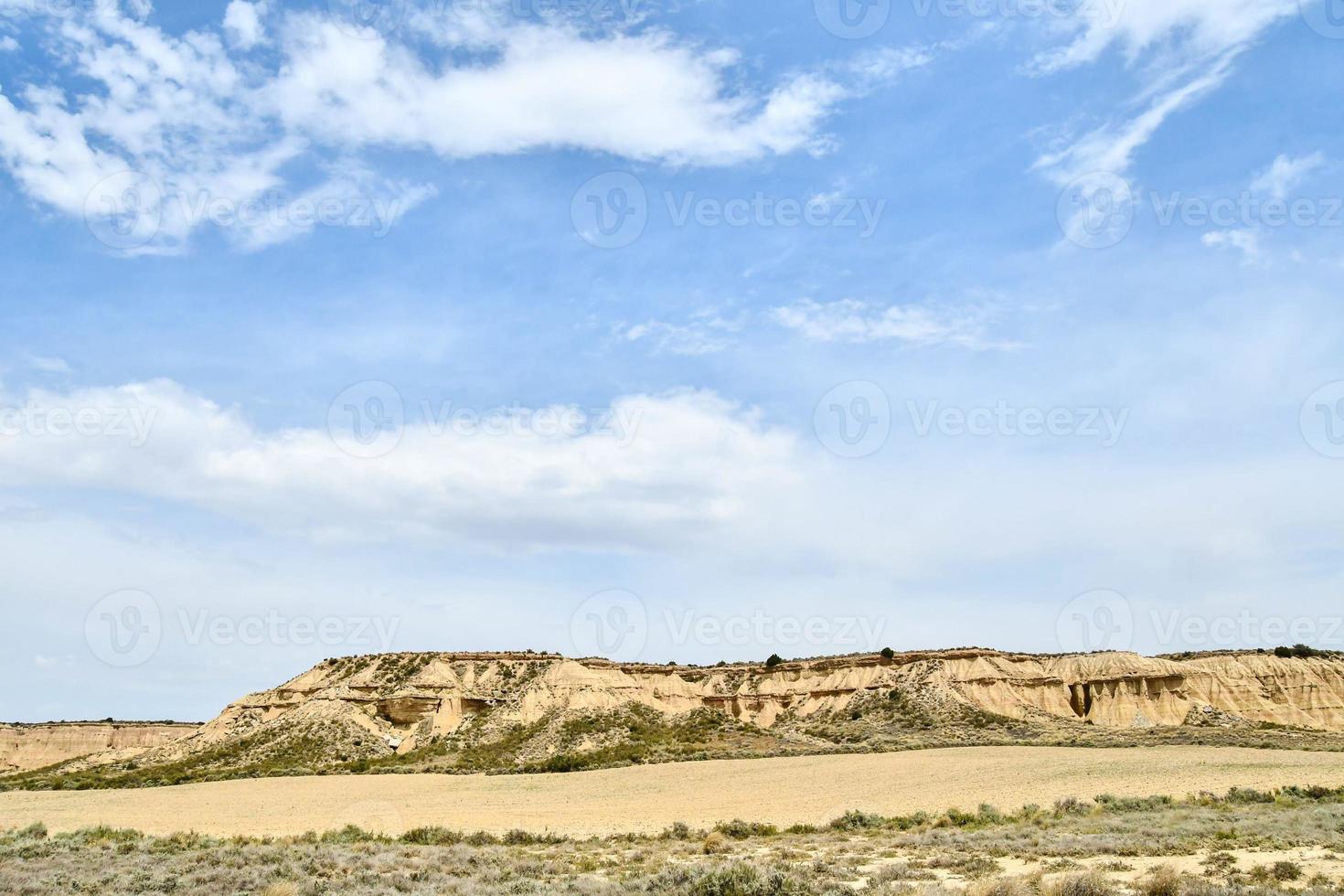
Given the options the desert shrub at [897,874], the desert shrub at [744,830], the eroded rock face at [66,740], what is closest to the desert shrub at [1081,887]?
the desert shrub at [897,874]

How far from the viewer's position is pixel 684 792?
38156 mm

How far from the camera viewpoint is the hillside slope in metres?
56.6

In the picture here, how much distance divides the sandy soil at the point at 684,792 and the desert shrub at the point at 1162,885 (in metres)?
13.8

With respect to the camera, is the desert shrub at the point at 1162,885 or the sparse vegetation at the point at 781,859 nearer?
the desert shrub at the point at 1162,885

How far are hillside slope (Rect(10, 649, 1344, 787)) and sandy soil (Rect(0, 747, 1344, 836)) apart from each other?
21.4ft

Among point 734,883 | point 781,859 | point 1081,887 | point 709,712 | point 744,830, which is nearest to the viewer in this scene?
point 1081,887

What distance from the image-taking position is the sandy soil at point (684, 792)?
2986 centimetres

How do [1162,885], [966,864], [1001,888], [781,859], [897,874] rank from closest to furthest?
[1001,888] < [1162,885] < [897,874] < [966,864] < [781,859]

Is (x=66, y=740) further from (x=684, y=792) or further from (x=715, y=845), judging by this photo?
(x=715, y=845)

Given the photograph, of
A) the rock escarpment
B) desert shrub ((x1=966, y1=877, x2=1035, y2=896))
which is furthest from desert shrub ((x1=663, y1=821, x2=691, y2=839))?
the rock escarpment

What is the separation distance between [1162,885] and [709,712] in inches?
2428

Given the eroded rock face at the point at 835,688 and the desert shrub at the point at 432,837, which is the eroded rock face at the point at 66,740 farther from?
the desert shrub at the point at 432,837

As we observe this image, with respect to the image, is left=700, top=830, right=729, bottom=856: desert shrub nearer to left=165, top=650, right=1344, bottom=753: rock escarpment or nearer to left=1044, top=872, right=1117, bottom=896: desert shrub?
left=1044, top=872, right=1117, bottom=896: desert shrub

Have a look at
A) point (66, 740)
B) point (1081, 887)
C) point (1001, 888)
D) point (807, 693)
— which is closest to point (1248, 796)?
point (1081, 887)
